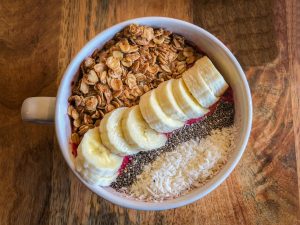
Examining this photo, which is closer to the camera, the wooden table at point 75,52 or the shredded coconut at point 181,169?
the shredded coconut at point 181,169

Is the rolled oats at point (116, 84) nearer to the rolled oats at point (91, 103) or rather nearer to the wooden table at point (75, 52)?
the rolled oats at point (91, 103)

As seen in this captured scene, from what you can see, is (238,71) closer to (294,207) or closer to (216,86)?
(216,86)

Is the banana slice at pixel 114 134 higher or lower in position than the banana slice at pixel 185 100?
lower

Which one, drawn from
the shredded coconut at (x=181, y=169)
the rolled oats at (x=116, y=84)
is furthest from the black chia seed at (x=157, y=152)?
the rolled oats at (x=116, y=84)

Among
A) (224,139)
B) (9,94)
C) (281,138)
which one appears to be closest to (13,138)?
(9,94)

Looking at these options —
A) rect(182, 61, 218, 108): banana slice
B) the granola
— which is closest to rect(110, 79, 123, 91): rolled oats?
the granola

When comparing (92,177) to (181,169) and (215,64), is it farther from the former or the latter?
(215,64)
